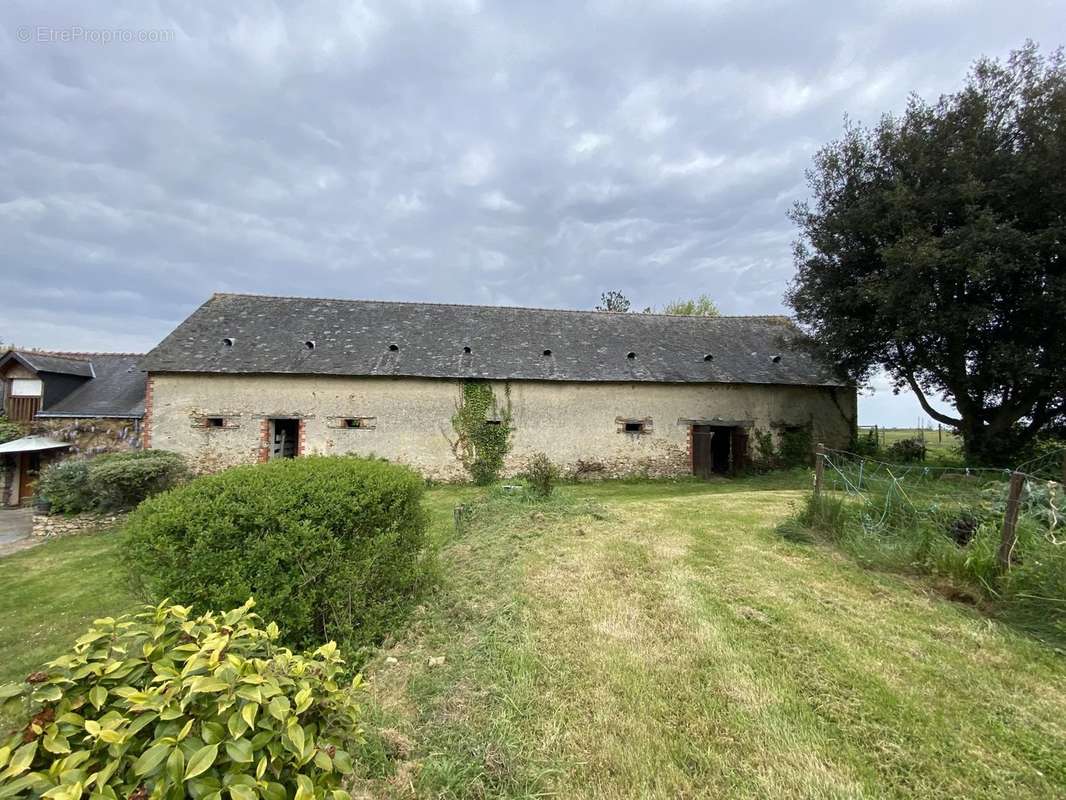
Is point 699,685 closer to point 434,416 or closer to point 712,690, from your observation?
point 712,690

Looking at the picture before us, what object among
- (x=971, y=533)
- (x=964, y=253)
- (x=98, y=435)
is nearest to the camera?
(x=971, y=533)

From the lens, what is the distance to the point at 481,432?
13.5 meters

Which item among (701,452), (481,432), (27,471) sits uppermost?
(481,432)

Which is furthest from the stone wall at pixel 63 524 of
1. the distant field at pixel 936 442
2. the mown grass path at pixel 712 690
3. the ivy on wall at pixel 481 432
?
the distant field at pixel 936 442

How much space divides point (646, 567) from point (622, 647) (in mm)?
1789

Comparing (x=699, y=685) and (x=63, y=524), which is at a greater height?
(x=699, y=685)

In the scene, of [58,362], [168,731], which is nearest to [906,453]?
[168,731]

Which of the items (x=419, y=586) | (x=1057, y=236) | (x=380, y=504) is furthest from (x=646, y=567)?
(x=1057, y=236)

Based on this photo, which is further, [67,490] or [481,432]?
[481,432]

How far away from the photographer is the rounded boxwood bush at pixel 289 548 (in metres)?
3.02

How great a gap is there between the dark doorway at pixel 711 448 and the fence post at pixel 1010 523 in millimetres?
9882

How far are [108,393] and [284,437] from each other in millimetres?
7713

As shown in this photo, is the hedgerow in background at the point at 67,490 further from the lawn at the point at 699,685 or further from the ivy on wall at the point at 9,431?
the lawn at the point at 699,685

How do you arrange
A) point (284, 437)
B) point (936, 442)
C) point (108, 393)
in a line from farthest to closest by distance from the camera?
point (936, 442), point (108, 393), point (284, 437)
